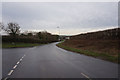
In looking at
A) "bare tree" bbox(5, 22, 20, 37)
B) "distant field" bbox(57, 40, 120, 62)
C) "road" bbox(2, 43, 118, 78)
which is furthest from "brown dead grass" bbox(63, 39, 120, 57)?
"bare tree" bbox(5, 22, 20, 37)

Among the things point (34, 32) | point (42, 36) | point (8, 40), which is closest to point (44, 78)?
point (8, 40)

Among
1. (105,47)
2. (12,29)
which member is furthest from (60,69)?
(12,29)

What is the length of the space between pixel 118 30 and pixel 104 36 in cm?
520

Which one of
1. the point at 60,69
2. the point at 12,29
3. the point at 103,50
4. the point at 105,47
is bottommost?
the point at 60,69

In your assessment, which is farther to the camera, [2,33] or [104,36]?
[2,33]

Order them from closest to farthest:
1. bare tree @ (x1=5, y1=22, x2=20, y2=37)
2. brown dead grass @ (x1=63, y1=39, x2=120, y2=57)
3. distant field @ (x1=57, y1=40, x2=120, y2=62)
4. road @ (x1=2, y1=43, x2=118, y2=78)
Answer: road @ (x1=2, y1=43, x2=118, y2=78) → distant field @ (x1=57, y1=40, x2=120, y2=62) → brown dead grass @ (x1=63, y1=39, x2=120, y2=57) → bare tree @ (x1=5, y1=22, x2=20, y2=37)

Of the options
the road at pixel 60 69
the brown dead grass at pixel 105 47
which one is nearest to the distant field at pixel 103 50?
the brown dead grass at pixel 105 47

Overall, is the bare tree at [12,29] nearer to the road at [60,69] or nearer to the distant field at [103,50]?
the distant field at [103,50]

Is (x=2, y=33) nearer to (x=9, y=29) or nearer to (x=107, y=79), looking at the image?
(x=9, y=29)

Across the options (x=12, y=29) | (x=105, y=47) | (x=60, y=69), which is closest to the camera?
(x=60, y=69)

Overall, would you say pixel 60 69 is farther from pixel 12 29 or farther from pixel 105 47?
pixel 12 29

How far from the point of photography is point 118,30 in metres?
25.2

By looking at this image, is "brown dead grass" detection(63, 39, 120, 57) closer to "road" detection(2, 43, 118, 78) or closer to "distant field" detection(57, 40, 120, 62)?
"distant field" detection(57, 40, 120, 62)

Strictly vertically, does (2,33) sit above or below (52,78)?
above
